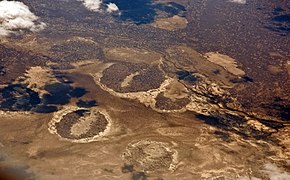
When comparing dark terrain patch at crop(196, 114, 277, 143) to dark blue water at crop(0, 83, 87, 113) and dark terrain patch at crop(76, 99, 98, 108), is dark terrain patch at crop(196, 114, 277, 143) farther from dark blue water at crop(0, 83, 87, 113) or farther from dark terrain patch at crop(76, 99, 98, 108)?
dark blue water at crop(0, 83, 87, 113)

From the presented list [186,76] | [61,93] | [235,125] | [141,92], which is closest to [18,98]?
[61,93]

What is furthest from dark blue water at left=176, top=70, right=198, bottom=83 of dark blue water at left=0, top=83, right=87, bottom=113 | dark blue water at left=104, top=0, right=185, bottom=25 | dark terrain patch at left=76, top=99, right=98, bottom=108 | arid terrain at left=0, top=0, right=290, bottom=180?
dark blue water at left=104, top=0, right=185, bottom=25

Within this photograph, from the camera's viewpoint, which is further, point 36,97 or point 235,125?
point 36,97

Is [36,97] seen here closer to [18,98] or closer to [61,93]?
[18,98]

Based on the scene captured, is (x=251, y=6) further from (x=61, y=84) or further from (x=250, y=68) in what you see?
(x=61, y=84)

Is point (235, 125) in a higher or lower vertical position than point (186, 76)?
lower

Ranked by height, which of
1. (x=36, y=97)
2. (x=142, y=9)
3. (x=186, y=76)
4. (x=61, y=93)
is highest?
(x=142, y=9)

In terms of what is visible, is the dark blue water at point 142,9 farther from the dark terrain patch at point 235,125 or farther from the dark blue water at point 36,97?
the dark terrain patch at point 235,125
